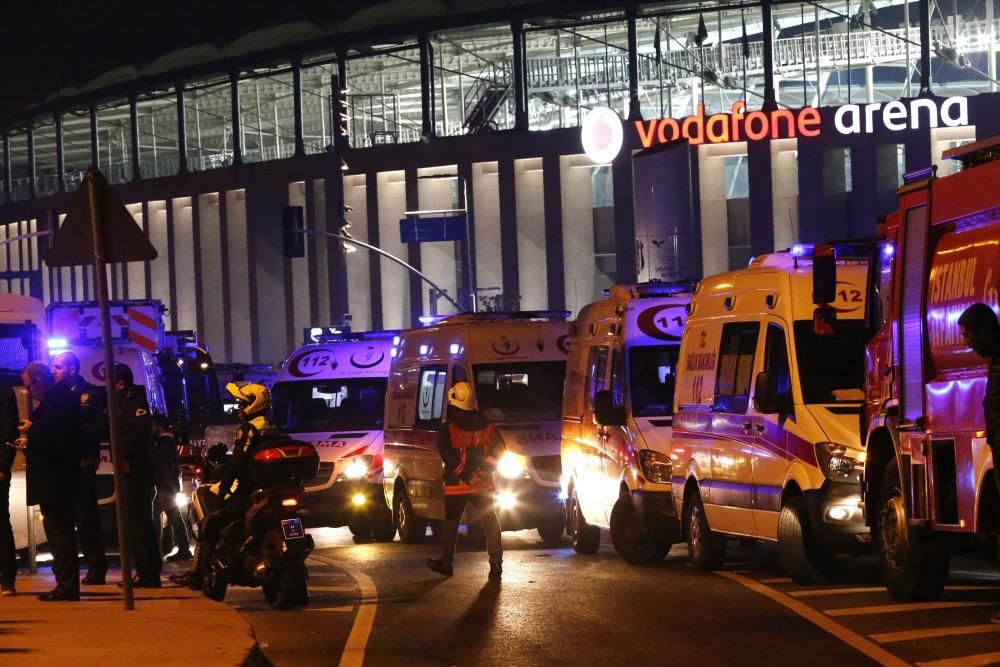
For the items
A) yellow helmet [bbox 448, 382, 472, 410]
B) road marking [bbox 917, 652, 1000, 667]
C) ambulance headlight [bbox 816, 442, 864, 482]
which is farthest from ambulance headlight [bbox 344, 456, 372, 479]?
road marking [bbox 917, 652, 1000, 667]

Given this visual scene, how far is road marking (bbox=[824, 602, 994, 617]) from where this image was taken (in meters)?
12.3

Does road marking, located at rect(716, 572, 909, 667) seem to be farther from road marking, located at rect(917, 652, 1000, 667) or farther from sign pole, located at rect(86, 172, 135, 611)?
sign pole, located at rect(86, 172, 135, 611)

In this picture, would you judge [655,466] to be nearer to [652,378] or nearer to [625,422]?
[625,422]

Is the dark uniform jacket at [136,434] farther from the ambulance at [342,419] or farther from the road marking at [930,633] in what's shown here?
the road marking at [930,633]

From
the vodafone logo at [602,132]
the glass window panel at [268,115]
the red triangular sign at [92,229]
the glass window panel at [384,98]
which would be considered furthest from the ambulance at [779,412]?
the glass window panel at [268,115]

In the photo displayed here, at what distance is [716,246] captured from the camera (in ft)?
203

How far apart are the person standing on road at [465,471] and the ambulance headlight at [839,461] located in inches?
128

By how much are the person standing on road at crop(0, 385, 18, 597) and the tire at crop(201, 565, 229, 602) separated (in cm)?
155

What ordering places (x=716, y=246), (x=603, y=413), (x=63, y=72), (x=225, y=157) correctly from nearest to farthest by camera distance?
(x=603, y=413), (x=716, y=246), (x=225, y=157), (x=63, y=72)

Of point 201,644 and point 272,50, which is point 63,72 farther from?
point 201,644

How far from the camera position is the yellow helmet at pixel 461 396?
53.3 ft

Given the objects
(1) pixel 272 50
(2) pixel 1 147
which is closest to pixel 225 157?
(1) pixel 272 50

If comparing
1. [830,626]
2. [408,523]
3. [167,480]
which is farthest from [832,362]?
[408,523]

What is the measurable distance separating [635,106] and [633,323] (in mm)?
44651
